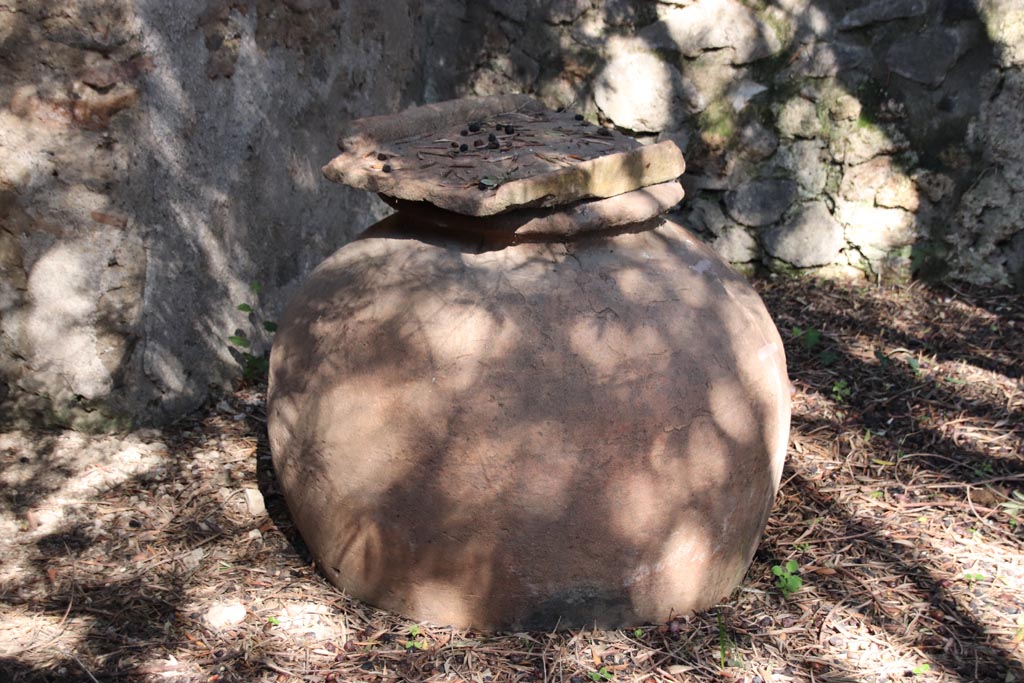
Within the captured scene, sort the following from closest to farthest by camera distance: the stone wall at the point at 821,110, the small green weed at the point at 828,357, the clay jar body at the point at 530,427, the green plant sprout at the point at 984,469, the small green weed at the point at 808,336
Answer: the clay jar body at the point at 530,427, the green plant sprout at the point at 984,469, the small green weed at the point at 828,357, the small green weed at the point at 808,336, the stone wall at the point at 821,110

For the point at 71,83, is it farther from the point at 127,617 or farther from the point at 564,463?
the point at 564,463

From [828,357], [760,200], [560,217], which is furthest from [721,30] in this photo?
[560,217]

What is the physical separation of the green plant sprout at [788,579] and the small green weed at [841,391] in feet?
3.26

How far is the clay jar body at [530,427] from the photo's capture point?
220 cm

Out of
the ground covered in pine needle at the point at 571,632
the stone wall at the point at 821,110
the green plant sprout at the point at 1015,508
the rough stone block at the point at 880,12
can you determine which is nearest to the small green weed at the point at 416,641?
the ground covered in pine needle at the point at 571,632

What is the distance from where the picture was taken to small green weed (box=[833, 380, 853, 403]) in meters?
3.54

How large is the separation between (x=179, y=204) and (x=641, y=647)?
2.05 metres

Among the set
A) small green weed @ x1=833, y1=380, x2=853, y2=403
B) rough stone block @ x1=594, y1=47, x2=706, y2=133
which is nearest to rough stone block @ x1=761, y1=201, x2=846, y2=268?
rough stone block @ x1=594, y1=47, x2=706, y2=133

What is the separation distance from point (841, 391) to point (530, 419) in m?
1.83

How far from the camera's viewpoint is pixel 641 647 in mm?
2373

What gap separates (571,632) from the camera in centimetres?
238

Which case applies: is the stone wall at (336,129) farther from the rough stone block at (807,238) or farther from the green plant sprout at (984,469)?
the green plant sprout at (984,469)

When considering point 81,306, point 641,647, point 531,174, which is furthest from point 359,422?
point 81,306

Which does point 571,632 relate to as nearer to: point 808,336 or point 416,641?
point 416,641
